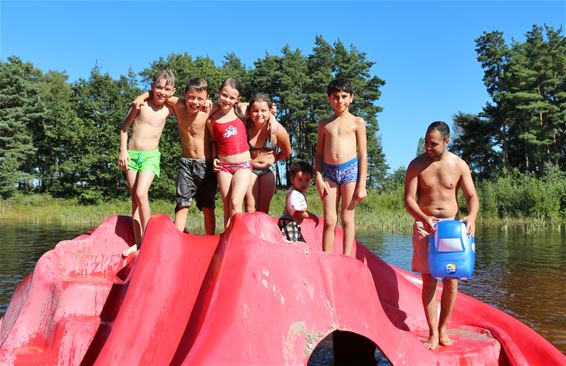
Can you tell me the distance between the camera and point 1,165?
3431 cm

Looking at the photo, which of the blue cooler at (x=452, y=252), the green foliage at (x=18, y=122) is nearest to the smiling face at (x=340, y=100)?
→ the blue cooler at (x=452, y=252)

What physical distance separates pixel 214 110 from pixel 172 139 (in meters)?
33.0

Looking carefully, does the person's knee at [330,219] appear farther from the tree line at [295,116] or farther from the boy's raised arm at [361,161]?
the tree line at [295,116]

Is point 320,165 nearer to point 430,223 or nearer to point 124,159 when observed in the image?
point 430,223

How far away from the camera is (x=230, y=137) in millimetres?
4398

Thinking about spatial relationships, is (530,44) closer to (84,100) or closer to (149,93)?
(84,100)

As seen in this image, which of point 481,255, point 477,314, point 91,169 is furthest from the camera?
point 91,169

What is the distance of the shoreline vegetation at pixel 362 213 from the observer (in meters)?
20.7

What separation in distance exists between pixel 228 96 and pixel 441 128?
1687 mm

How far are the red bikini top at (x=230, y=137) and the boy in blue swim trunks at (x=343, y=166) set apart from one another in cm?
68

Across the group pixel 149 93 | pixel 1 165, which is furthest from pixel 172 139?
pixel 149 93

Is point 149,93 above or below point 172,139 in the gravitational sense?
below

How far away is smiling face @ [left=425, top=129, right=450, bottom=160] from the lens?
387 centimetres

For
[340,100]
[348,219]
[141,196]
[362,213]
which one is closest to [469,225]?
[348,219]
